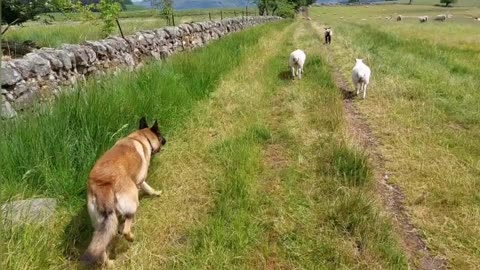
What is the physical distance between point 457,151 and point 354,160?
1.81m

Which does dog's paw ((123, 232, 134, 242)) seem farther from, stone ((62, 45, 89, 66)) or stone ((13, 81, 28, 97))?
stone ((62, 45, 89, 66))

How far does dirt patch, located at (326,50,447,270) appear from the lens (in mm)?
3145

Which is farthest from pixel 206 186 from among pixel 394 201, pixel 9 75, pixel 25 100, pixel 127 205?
pixel 9 75

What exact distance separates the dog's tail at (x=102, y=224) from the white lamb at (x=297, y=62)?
7727 millimetres

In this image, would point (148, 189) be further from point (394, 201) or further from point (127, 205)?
point (394, 201)

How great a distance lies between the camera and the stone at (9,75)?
4.43 meters

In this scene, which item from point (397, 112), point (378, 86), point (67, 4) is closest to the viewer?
point (397, 112)

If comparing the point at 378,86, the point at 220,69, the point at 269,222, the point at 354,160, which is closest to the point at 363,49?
the point at 378,86

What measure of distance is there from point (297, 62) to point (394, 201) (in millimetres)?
6304

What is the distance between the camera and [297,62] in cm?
978

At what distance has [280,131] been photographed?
606cm

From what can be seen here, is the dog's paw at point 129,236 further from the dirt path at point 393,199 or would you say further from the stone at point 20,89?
the stone at point 20,89

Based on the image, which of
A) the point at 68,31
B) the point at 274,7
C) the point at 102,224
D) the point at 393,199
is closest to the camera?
the point at 102,224

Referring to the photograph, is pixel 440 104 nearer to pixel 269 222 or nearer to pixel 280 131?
pixel 280 131
